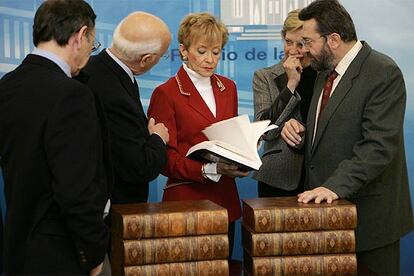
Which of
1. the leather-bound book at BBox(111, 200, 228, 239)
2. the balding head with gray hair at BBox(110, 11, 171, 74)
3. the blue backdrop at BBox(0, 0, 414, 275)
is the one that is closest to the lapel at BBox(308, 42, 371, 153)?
the balding head with gray hair at BBox(110, 11, 171, 74)

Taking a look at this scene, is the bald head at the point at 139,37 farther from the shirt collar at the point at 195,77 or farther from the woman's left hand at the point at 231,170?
the woman's left hand at the point at 231,170

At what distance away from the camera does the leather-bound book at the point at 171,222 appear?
6.57 feet

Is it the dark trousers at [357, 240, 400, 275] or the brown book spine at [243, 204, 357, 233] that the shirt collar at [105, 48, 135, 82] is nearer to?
the brown book spine at [243, 204, 357, 233]

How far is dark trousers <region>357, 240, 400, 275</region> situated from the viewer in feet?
8.68

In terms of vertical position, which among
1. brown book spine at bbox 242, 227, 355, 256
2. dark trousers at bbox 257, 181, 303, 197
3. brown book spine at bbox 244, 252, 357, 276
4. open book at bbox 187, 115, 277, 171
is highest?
open book at bbox 187, 115, 277, 171

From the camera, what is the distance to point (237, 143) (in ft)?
8.00

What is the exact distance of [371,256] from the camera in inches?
105

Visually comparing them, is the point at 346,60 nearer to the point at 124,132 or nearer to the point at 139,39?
the point at 139,39

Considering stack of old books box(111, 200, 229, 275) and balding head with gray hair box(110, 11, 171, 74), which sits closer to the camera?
stack of old books box(111, 200, 229, 275)

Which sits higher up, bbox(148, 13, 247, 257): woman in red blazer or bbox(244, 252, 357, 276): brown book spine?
bbox(148, 13, 247, 257): woman in red blazer

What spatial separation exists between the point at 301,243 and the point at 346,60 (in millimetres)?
928

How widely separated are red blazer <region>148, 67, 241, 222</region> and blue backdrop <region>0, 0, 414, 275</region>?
1.43 metres

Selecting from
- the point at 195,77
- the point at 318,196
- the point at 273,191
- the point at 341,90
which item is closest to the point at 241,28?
the point at 273,191

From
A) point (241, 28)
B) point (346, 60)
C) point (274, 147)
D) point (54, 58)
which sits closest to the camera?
point (54, 58)
